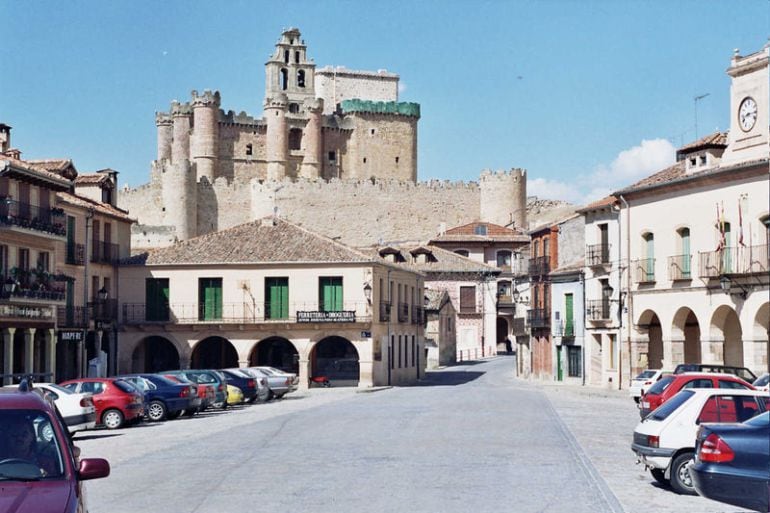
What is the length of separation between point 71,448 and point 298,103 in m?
94.9

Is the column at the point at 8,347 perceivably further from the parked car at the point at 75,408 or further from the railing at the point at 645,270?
the railing at the point at 645,270

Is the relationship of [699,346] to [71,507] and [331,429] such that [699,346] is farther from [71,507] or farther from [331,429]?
[71,507]

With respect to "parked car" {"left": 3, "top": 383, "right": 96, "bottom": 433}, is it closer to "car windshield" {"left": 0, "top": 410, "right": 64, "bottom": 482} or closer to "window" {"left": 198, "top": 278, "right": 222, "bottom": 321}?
"car windshield" {"left": 0, "top": 410, "right": 64, "bottom": 482}

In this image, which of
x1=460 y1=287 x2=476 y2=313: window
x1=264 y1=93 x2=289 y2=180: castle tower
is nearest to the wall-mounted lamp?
x1=460 y1=287 x2=476 y2=313: window

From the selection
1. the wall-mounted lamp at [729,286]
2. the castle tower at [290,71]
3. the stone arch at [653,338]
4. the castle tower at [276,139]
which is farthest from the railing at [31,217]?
the castle tower at [290,71]

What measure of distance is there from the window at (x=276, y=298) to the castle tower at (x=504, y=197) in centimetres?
4628

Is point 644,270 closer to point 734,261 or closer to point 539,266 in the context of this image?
point 734,261

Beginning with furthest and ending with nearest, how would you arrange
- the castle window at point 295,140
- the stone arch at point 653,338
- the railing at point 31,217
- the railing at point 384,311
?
the castle window at point 295,140 < the railing at point 384,311 < the stone arch at point 653,338 < the railing at point 31,217

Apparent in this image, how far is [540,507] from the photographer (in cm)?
1364

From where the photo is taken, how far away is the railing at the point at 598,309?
4384 cm

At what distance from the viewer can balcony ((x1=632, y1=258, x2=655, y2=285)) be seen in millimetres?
39875

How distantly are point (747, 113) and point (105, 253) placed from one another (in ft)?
82.6

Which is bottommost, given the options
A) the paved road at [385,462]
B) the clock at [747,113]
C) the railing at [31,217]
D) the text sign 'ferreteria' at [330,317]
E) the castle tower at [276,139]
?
the paved road at [385,462]

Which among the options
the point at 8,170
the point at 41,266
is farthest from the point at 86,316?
the point at 8,170
